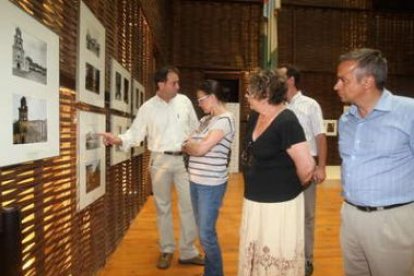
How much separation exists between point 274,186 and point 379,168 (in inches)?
19.7

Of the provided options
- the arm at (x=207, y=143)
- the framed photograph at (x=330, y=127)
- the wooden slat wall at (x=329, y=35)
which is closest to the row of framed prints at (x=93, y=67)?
the arm at (x=207, y=143)

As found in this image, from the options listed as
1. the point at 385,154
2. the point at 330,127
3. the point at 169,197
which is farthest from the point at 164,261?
the point at 330,127

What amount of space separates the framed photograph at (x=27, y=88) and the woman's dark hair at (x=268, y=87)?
3.14 feet

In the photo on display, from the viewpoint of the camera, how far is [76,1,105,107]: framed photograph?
2531mm

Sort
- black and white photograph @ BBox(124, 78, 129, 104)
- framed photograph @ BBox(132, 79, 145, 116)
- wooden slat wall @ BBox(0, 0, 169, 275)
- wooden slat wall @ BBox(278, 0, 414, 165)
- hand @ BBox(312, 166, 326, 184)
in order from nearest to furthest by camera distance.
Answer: wooden slat wall @ BBox(0, 0, 169, 275)
hand @ BBox(312, 166, 326, 184)
black and white photograph @ BBox(124, 78, 129, 104)
framed photograph @ BBox(132, 79, 145, 116)
wooden slat wall @ BBox(278, 0, 414, 165)

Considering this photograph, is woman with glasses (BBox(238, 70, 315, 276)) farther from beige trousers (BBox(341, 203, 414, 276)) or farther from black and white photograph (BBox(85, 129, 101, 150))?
black and white photograph (BBox(85, 129, 101, 150))

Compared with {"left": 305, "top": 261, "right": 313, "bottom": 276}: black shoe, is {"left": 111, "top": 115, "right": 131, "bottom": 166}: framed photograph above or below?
above

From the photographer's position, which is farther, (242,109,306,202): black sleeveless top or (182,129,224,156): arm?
(182,129,224,156): arm

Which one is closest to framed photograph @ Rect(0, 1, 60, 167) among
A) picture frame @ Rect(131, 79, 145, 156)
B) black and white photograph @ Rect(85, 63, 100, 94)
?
black and white photograph @ Rect(85, 63, 100, 94)

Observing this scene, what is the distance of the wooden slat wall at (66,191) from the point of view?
1.85 m

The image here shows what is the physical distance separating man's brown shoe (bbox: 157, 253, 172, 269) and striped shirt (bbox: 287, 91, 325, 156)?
148 cm

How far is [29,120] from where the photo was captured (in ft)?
5.80

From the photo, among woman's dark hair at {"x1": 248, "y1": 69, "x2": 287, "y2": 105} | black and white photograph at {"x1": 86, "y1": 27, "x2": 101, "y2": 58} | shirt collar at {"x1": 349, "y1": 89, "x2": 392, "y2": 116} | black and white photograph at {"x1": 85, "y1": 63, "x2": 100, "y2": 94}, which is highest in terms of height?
black and white photograph at {"x1": 86, "y1": 27, "x2": 101, "y2": 58}

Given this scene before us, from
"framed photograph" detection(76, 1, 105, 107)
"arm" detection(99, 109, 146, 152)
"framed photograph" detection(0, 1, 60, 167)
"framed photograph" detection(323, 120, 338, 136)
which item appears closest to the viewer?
"framed photograph" detection(0, 1, 60, 167)
